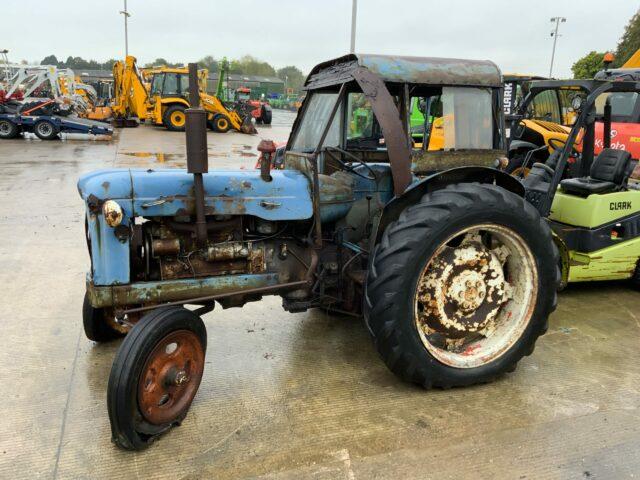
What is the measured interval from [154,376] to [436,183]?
2.01 meters

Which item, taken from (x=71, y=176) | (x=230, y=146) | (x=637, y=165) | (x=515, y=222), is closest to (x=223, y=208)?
(x=515, y=222)

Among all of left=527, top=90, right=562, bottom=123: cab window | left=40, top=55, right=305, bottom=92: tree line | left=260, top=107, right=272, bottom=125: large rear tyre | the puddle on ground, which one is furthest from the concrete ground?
left=40, top=55, right=305, bottom=92: tree line

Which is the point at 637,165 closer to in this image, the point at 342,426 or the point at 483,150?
the point at 483,150

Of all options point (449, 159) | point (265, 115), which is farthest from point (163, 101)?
point (449, 159)

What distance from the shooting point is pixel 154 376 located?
2600 mm

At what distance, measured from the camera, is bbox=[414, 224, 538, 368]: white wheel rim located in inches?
123

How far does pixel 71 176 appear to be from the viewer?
9.81 m

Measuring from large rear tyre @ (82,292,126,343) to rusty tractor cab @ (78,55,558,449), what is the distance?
12mm

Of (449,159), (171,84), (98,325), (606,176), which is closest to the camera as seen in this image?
(449,159)

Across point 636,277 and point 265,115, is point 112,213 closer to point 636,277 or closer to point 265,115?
point 636,277

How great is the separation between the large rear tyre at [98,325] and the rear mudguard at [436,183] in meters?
1.92

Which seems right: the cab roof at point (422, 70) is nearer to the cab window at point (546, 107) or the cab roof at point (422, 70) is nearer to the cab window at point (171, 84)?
the cab window at point (546, 107)

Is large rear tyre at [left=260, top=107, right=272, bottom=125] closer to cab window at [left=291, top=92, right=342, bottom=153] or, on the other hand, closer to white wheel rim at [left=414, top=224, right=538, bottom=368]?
cab window at [left=291, top=92, right=342, bottom=153]

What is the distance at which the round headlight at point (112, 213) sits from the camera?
2.66 m
